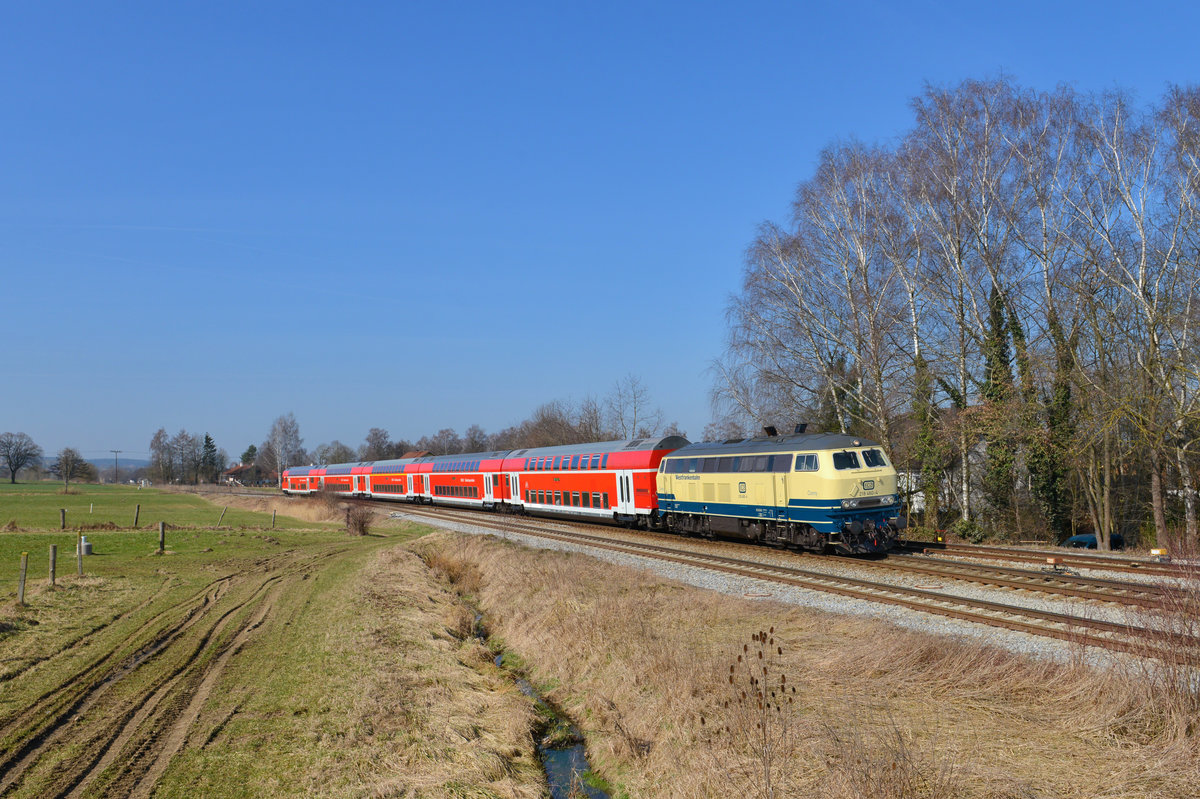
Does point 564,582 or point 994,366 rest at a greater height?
point 994,366

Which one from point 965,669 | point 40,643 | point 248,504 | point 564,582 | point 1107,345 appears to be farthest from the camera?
point 248,504

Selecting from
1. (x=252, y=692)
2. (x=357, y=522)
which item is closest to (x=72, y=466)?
(x=357, y=522)

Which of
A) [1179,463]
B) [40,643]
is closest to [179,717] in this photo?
[40,643]

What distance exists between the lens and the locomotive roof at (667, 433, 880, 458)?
21.6 metres

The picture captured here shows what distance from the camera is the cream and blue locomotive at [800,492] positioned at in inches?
822

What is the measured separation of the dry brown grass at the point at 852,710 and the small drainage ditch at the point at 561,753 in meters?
0.22

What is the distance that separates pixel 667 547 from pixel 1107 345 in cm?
1599

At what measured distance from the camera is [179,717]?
10.2 m

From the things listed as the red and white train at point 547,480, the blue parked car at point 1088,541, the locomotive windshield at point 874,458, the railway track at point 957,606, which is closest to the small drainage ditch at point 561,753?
the railway track at point 957,606

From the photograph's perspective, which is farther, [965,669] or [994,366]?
[994,366]

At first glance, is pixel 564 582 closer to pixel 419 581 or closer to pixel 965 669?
pixel 419 581

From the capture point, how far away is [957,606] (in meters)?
14.3

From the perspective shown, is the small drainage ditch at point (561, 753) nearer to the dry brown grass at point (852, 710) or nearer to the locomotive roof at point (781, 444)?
the dry brown grass at point (852, 710)

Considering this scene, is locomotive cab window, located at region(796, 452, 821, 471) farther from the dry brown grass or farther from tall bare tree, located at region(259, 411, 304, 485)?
tall bare tree, located at region(259, 411, 304, 485)
